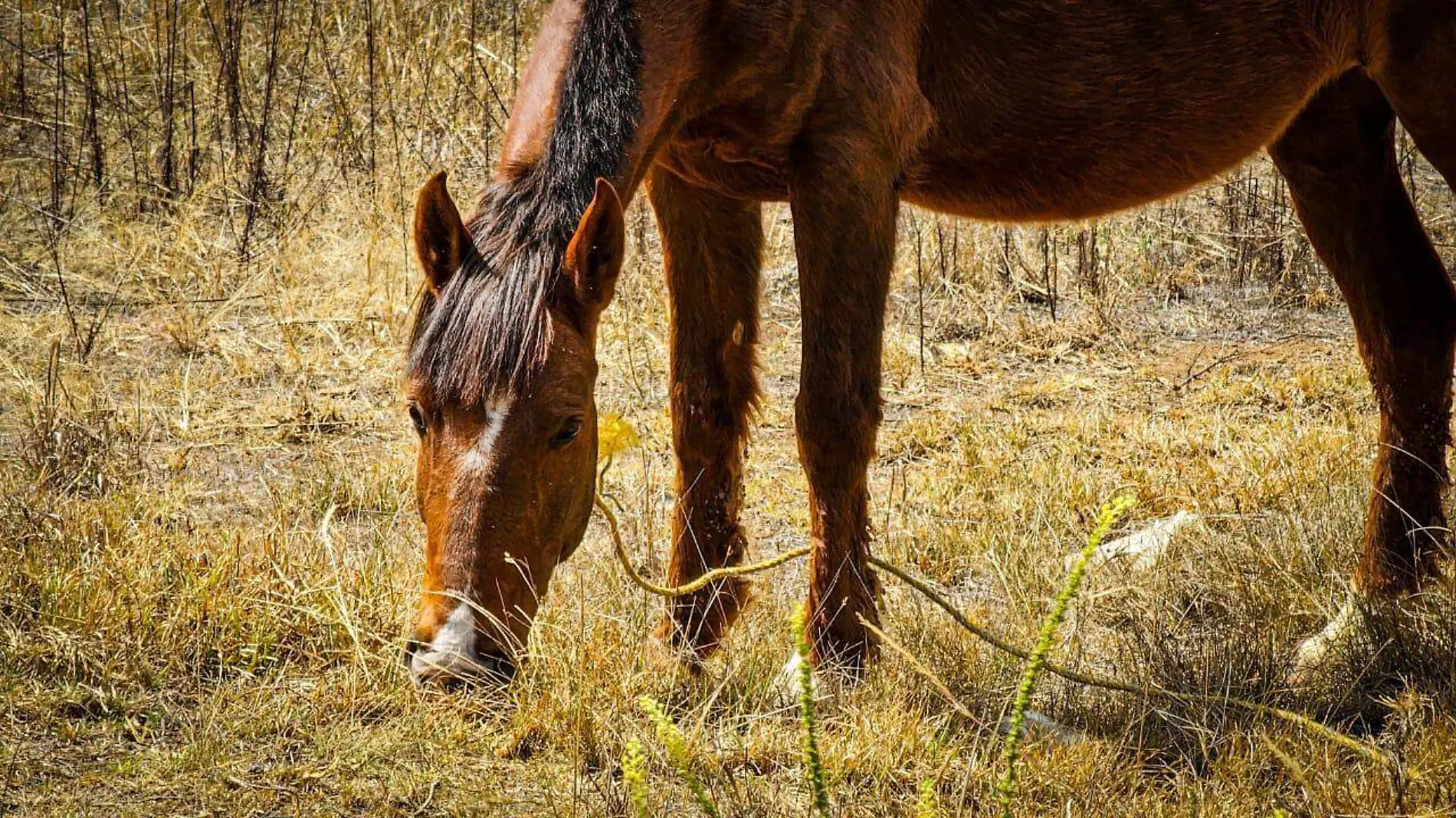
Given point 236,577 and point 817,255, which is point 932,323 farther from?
point 236,577

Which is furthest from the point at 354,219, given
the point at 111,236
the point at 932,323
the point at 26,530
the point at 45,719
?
the point at 45,719

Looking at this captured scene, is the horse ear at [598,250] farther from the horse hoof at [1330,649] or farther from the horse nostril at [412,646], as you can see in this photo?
the horse hoof at [1330,649]

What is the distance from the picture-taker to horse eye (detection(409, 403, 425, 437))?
8.53 ft

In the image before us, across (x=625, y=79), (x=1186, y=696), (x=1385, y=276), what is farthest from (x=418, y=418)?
(x=1385, y=276)

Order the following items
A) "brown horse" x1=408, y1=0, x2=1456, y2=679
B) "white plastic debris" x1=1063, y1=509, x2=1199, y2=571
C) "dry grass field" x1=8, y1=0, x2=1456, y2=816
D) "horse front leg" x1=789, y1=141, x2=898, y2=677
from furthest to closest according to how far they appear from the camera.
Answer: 1. "white plastic debris" x1=1063, y1=509, x2=1199, y2=571
2. "horse front leg" x1=789, y1=141, x2=898, y2=677
3. "dry grass field" x1=8, y1=0, x2=1456, y2=816
4. "brown horse" x1=408, y1=0, x2=1456, y2=679

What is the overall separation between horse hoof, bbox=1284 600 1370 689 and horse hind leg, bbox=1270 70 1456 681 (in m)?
0.75

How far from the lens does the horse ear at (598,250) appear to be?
8.48 ft

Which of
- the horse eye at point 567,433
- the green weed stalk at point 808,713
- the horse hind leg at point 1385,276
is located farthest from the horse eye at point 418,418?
the horse hind leg at point 1385,276

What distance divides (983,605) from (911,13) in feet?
5.41

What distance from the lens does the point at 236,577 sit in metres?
3.43


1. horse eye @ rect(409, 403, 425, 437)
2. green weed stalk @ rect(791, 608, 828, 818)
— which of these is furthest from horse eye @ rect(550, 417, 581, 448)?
green weed stalk @ rect(791, 608, 828, 818)

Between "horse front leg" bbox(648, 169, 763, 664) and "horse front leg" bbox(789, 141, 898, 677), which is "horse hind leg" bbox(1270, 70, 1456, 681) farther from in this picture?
"horse front leg" bbox(648, 169, 763, 664)

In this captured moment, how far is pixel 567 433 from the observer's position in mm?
2672

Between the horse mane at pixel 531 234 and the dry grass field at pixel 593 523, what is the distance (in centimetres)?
67
